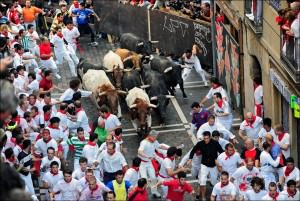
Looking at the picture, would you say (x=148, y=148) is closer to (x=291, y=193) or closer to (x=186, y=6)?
(x=291, y=193)

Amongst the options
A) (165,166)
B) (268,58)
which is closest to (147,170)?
(165,166)

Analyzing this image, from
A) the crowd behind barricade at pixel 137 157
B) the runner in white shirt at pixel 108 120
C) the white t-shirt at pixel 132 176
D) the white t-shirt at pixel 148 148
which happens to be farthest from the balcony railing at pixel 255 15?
the white t-shirt at pixel 132 176

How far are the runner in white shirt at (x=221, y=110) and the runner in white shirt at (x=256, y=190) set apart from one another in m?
5.30

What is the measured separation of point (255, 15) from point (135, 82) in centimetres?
455

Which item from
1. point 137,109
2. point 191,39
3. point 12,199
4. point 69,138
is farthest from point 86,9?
point 12,199

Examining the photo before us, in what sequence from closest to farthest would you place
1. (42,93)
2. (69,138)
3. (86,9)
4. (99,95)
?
1. (69,138)
2. (42,93)
3. (99,95)
4. (86,9)

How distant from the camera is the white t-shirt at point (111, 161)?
22.6m

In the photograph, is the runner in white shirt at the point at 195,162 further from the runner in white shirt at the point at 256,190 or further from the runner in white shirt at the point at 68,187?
the runner in white shirt at the point at 68,187

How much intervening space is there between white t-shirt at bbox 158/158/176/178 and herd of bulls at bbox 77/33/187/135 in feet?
16.1

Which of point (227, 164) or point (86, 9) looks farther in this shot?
point (86, 9)

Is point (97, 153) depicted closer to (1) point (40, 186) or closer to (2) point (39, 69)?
(1) point (40, 186)

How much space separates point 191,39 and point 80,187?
524 inches

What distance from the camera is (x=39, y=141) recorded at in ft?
76.6

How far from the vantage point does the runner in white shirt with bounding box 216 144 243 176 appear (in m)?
22.2
